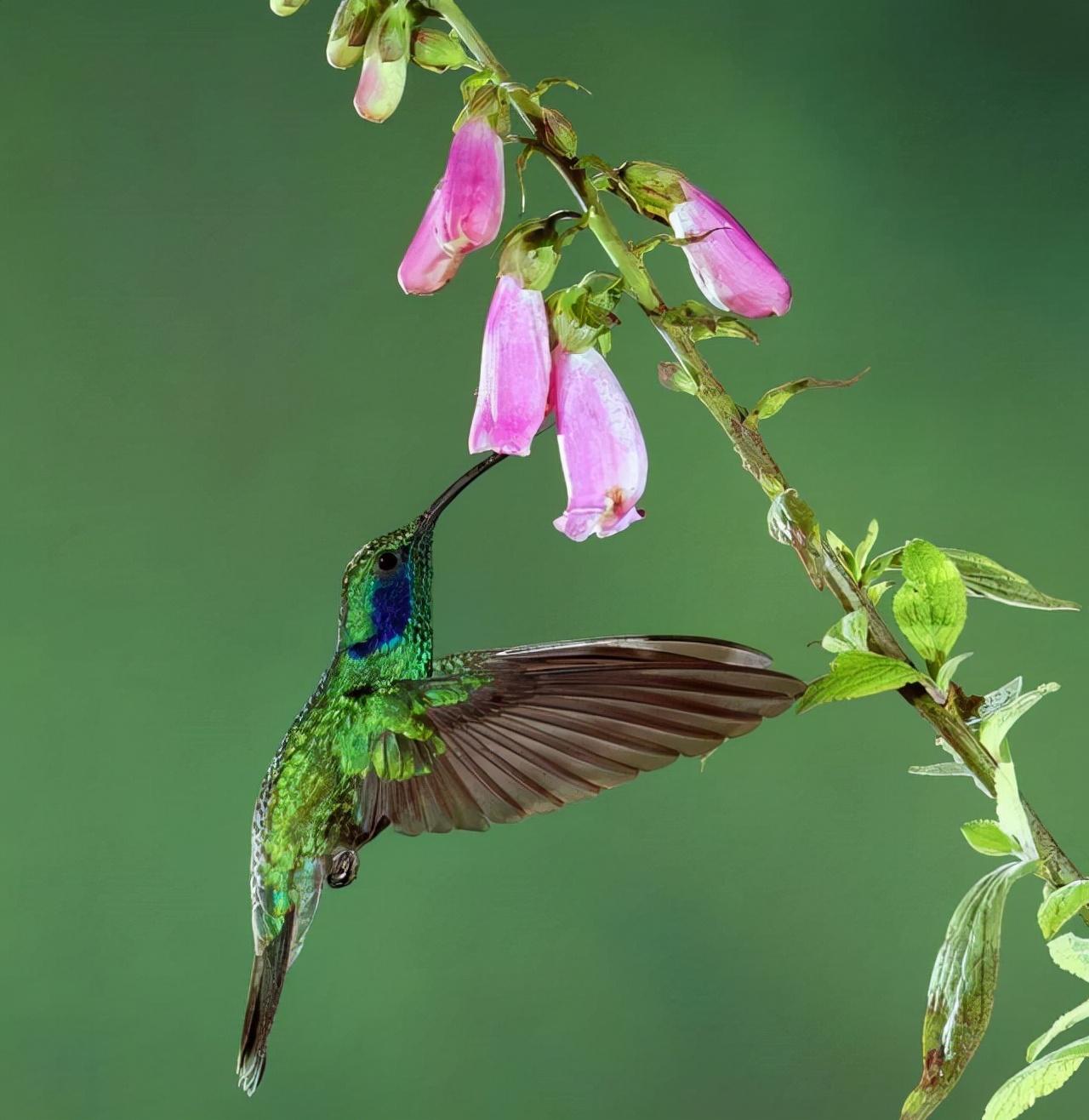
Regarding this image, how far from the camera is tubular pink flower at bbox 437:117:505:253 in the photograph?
0.55 meters

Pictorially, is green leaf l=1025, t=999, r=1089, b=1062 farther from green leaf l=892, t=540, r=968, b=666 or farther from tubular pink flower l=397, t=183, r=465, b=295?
tubular pink flower l=397, t=183, r=465, b=295

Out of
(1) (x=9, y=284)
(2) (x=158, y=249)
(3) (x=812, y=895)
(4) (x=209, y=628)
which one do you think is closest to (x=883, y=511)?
(3) (x=812, y=895)

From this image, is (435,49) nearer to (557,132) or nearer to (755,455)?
(557,132)

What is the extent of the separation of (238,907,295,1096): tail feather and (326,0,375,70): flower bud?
1.44ft

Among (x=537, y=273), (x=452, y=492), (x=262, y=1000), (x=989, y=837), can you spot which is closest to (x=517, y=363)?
(x=537, y=273)

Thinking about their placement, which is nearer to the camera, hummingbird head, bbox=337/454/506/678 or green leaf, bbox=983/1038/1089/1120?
green leaf, bbox=983/1038/1089/1120

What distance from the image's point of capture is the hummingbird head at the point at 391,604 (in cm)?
73

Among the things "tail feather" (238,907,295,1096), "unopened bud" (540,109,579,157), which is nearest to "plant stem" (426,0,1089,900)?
"unopened bud" (540,109,579,157)

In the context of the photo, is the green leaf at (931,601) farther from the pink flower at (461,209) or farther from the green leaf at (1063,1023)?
the pink flower at (461,209)

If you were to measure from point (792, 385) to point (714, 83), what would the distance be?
1.24 meters

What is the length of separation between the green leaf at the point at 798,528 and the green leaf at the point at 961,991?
12 centimetres

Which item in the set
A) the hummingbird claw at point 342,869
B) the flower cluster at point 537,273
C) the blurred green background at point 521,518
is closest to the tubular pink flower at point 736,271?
the flower cluster at point 537,273

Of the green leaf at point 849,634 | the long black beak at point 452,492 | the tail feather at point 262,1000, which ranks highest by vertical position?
the long black beak at point 452,492

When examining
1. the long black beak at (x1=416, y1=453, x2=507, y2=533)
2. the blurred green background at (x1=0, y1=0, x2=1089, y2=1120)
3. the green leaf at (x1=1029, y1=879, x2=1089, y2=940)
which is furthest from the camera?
the blurred green background at (x1=0, y1=0, x2=1089, y2=1120)
